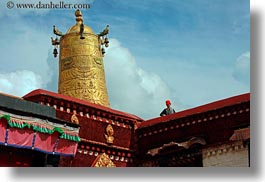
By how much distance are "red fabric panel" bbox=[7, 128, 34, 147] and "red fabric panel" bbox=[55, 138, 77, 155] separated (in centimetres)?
37

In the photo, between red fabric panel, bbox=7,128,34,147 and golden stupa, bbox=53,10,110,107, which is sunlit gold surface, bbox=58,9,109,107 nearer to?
golden stupa, bbox=53,10,110,107

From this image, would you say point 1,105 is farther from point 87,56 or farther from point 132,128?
point 87,56

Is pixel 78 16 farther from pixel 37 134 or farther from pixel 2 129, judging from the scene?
pixel 2 129

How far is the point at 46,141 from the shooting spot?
782 cm

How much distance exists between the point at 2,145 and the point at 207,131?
111 inches

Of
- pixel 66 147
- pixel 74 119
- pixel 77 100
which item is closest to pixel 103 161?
pixel 74 119

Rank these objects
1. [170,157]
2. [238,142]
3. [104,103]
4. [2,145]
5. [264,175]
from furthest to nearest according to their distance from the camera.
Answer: [104,103]
[170,157]
[238,142]
[2,145]
[264,175]

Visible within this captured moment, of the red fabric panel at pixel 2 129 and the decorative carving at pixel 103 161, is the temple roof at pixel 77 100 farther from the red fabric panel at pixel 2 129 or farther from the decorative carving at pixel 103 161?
the red fabric panel at pixel 2 129

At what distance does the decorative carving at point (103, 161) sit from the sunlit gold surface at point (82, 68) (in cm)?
205

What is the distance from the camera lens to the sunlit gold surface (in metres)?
11.4

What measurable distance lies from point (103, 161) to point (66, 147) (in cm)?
142

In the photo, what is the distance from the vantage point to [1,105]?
7566mm

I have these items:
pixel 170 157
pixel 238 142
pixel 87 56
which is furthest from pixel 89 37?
pixel 238 142

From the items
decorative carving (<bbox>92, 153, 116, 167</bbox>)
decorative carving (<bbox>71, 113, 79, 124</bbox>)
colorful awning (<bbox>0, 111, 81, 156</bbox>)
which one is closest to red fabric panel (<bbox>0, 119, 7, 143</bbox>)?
colorful awning (<bbox>0, 111, 81, 156</bbox>)
